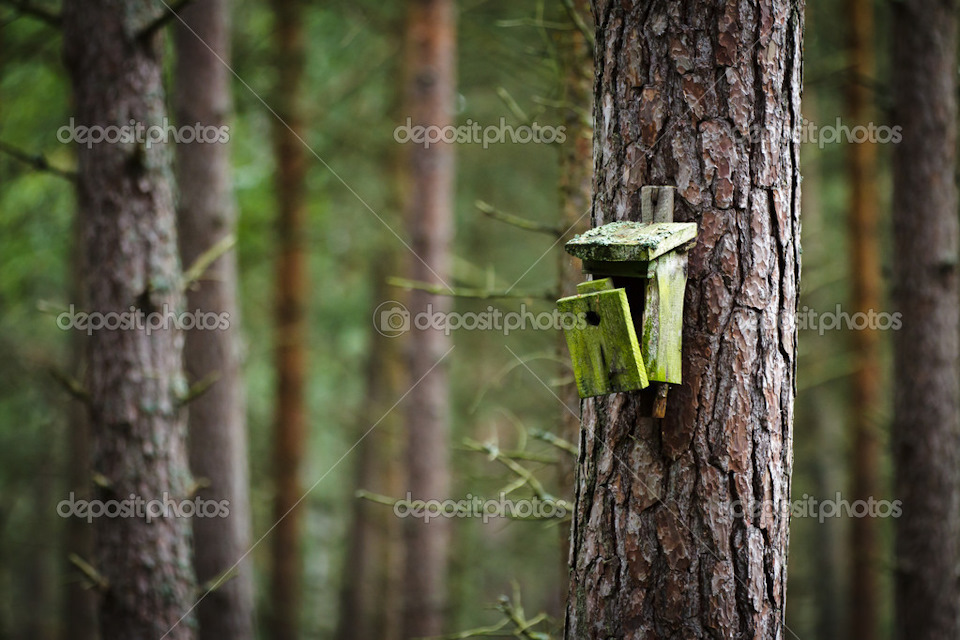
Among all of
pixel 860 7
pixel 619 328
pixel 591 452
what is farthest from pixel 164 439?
pixel 860 7

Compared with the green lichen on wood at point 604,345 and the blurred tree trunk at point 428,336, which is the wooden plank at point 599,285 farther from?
the blurred tree trunk at point 428,336

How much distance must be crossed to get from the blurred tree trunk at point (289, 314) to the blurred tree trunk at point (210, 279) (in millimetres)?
2080

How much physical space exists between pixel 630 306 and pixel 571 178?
186 centimetres

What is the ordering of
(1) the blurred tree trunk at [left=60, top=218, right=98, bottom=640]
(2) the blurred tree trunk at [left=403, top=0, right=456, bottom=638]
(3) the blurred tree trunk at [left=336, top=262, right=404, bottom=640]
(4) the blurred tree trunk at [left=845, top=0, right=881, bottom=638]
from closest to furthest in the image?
(2) the blurred tree trunk at [left=403, top=0, right=456, bottom=638]
(1) the blurred tree trunk at [left=60, top=218, right=98, bottom=640]
(4) the blurred tree trunk at [left=845, top=0, right=881, bottom=638]
(3) the blurred tree trunk at [left=336, top=262, right=404, bottom=640]

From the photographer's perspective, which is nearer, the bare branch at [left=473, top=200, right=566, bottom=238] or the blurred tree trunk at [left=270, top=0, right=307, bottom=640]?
the bare branch at [left=473, top=200, right=566, bottom=238]

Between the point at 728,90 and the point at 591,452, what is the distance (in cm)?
113

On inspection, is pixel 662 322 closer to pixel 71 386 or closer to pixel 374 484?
pixel 71 386

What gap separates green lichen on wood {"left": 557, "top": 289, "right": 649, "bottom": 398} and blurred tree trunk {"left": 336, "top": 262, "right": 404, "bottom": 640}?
7.60 meters

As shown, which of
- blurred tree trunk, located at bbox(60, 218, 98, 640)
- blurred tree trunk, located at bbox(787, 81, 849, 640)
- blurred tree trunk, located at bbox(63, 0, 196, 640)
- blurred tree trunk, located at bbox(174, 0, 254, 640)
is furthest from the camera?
blurred tree trunk, located at bbox(787, 81, 849, 640)

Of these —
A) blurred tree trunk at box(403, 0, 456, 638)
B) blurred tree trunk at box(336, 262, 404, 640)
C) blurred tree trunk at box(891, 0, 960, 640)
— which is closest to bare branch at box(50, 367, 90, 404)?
blurred tree trunk at box(403, 0, 456, 638)

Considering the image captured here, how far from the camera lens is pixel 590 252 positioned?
1.98m

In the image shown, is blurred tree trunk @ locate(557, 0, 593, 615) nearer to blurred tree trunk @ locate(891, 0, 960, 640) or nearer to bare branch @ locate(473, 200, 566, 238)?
bare branch @ locate(473, 200, 566, 238)

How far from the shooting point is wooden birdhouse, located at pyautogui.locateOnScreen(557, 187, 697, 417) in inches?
75.5

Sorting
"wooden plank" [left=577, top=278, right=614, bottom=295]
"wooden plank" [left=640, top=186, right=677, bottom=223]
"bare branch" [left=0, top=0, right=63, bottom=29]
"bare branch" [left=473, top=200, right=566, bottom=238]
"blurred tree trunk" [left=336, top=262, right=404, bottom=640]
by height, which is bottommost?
"blurred tree trunk" [left=336, top=262, right=404, bottom=640]
